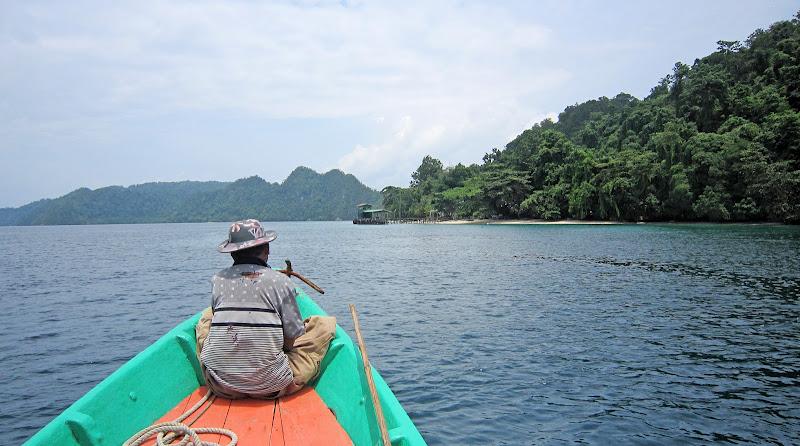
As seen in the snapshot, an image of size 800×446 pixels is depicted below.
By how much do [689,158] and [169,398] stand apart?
229ft

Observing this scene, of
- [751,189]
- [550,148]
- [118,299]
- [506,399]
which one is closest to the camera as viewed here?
[506,399]

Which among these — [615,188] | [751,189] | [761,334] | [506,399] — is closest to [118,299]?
[506,399]

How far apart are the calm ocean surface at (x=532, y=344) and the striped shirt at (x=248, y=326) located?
9.58 feet

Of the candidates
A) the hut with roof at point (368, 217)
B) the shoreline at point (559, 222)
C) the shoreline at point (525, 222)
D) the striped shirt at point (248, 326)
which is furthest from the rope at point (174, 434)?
the hut with roof at point (368, 217)

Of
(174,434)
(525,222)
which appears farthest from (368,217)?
(174,434)

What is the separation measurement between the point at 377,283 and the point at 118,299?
9481mm

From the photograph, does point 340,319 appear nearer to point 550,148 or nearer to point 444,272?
point 444,272

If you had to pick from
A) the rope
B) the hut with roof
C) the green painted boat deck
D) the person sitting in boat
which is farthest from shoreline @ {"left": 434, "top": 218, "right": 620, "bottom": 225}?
the rope

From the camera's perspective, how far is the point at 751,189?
5312 cm

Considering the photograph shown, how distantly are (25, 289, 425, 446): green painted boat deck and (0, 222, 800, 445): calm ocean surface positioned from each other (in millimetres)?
1978

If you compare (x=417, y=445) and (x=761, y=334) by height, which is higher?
(x=417, y=445)

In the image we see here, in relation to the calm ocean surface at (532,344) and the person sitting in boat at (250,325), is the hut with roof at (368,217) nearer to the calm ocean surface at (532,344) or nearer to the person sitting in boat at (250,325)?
the calm ocean surface at (532,344)

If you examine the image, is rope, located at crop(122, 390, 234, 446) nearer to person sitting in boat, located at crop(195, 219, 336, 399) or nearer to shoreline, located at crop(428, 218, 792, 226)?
person sitting in boat, located at crop(195, 219, 336, 399)

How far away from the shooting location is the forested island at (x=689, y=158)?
52.9m
